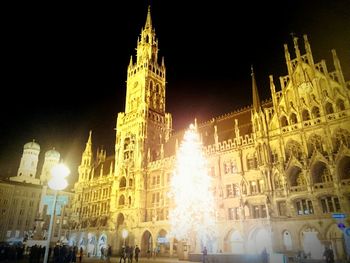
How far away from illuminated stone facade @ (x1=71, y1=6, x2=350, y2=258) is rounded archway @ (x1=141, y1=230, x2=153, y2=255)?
0.55ft

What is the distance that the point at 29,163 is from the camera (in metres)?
100

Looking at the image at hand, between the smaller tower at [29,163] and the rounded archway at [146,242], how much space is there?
6565 centimetres

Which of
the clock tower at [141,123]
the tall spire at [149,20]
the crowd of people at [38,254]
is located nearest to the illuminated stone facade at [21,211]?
the clock tower at [141,123]

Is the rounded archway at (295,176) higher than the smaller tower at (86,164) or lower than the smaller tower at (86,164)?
lower

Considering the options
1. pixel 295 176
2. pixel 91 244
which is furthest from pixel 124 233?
pixel 295 176

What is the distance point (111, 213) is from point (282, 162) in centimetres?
3473

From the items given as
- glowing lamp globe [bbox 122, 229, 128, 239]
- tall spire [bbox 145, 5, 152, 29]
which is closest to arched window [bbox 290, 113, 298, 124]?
glowing lamp globe [bbox 122, 229, 128, 239]

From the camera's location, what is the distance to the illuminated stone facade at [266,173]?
105 feet

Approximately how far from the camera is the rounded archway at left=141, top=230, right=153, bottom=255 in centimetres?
4808

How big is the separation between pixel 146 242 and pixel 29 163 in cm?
6987

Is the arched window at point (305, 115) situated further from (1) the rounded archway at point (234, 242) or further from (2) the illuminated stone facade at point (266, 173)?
(1) the rounded archway at point (234, 242)

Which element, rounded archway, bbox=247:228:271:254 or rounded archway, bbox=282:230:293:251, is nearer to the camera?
rounded archway, bbox=282:230:293:251

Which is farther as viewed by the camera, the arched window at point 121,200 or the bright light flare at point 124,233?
the arched window at point 121,200

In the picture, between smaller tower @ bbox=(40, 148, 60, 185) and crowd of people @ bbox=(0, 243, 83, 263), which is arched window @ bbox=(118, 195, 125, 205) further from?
smaller tower @ bbox=(40, 148, 60, 185)
